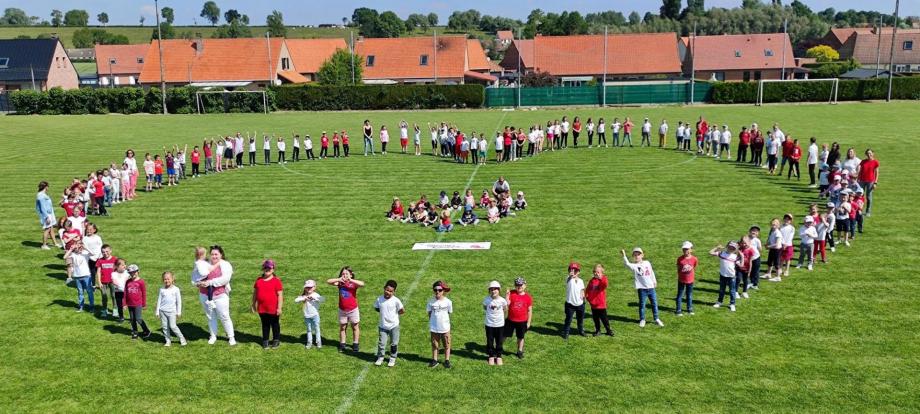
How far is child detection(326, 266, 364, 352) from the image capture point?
12266 millimetres

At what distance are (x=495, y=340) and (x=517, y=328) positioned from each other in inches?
17.1

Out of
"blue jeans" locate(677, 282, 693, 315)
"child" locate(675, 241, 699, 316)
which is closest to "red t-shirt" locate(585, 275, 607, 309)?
"child" locate(675, 241, 699, 316)

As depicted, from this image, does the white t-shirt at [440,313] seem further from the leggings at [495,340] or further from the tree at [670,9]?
the tree at [670,9]

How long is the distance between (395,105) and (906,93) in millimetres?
42521

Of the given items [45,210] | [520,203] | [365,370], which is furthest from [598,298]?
[45,210]

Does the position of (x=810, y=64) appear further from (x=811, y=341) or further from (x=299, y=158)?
(x=811, y=341)

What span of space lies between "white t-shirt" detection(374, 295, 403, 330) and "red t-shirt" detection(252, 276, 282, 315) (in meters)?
1.88

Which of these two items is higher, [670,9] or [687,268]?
[670,9]

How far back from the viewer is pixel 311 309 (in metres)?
12.5

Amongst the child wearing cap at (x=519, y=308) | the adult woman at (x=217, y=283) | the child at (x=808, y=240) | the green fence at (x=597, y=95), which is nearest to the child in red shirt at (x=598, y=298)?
the child wearing cap at (x=519, y=308)

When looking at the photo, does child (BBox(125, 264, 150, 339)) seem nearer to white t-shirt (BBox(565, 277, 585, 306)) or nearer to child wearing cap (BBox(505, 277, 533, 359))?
child wearing cap (BBox(505, 277, 533, 359))

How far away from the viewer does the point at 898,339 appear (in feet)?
41.8

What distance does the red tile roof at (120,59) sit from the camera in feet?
347

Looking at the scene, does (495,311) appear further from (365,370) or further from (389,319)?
(365,370)
